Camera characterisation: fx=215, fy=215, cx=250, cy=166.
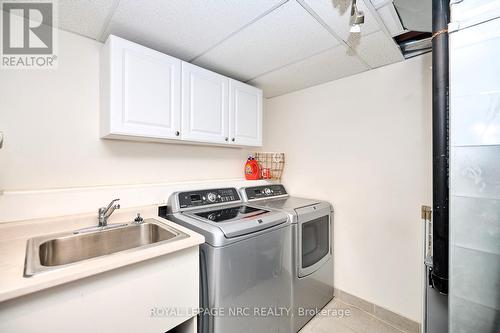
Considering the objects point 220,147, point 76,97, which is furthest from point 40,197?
point 220,147

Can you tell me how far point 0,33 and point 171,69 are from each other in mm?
942

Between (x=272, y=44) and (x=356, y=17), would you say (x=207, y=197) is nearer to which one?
(x=272, y=44)

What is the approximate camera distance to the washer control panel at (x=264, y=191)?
2.08 m

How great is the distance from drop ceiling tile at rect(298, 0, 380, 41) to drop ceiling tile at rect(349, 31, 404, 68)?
0.28 ft

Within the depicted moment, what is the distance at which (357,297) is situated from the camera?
1.94 metres

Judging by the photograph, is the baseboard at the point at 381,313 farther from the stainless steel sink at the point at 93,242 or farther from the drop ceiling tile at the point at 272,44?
the drop ceiling tile at the point at 272,44

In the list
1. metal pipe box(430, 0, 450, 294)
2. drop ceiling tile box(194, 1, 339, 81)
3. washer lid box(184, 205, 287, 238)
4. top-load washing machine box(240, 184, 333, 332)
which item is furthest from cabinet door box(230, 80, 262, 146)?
metal pipe box(430, 0, 450, 294)

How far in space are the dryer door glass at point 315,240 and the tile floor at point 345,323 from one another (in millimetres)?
476

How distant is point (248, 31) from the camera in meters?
1.39

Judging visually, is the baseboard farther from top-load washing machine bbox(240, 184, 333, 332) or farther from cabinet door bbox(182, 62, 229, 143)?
cabinet door bbox(182, 62, 229, 143)

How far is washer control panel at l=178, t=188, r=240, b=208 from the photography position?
1.67 metres

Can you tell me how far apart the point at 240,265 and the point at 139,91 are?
1.29 meters

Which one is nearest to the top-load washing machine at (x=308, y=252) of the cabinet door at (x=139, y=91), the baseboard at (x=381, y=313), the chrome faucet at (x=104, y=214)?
the baseboard at (x=381, y=313)

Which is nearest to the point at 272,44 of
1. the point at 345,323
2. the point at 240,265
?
the point at 240,265
